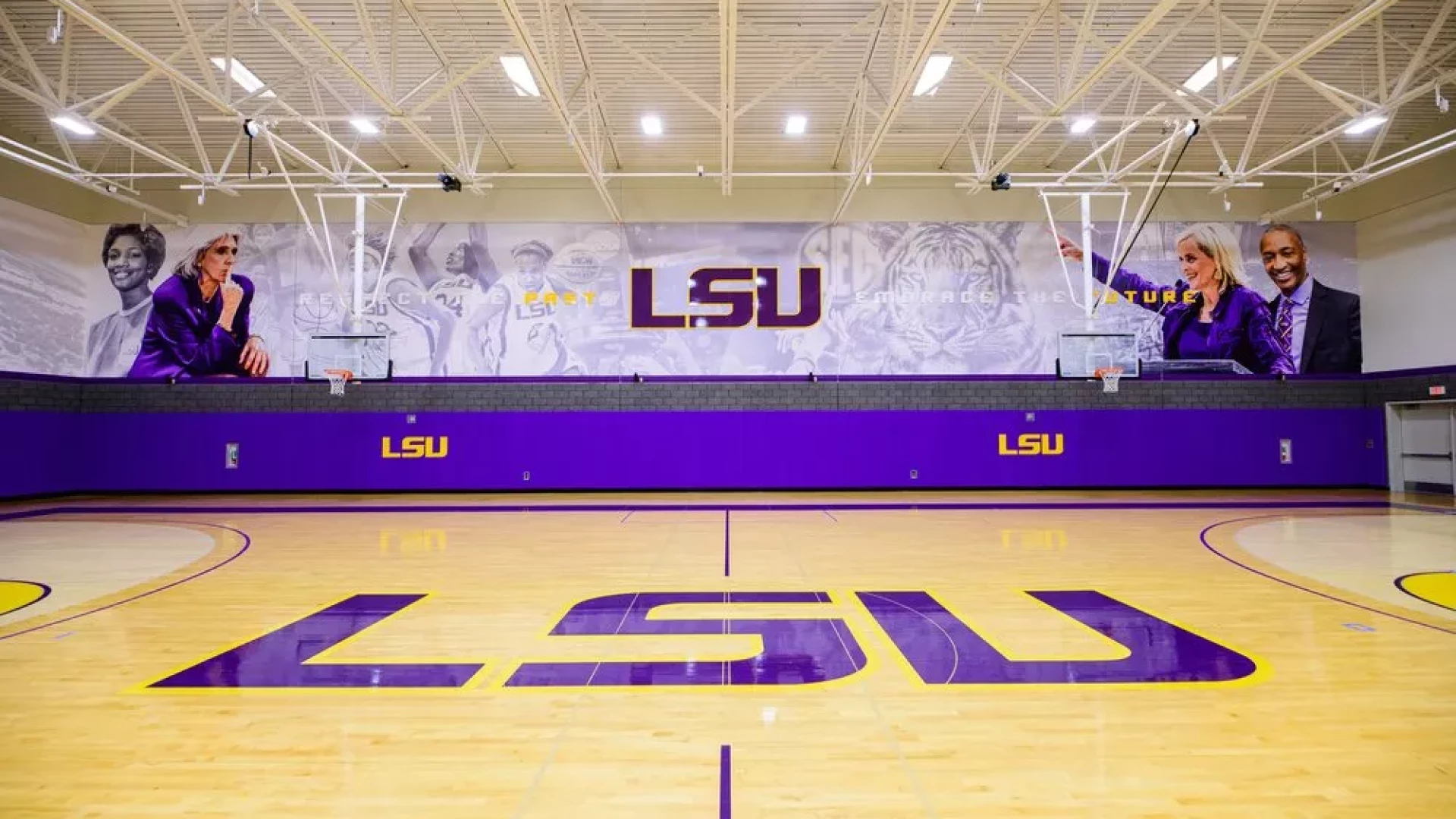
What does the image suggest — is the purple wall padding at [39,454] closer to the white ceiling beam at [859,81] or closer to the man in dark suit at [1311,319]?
the white ceiling beam at [859,81]

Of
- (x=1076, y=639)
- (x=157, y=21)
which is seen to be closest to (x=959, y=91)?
(x=1076, y=639)

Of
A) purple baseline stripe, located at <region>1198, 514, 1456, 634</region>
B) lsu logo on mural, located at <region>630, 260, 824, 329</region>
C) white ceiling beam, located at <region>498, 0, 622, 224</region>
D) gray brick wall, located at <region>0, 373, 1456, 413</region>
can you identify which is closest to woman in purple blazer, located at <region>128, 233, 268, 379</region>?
gray brick wall, located at <region>0, 373, 1456, 413</region>

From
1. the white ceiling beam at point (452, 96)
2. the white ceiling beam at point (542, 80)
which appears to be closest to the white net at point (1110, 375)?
the white ceiling beam at point (542, 80)

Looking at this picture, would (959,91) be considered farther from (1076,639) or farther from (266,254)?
(266,254)

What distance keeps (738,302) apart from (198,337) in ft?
33.4

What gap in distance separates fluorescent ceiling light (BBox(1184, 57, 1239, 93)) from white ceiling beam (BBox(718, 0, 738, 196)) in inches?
251

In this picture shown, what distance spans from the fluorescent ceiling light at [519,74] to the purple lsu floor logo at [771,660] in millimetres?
7181

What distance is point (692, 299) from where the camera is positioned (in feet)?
43.3

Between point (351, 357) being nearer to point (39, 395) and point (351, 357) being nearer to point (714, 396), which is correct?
point (39, 395)

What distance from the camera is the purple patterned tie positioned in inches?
516

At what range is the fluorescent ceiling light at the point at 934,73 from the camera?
884cm

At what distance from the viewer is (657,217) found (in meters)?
13.3

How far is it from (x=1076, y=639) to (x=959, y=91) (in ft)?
30.1

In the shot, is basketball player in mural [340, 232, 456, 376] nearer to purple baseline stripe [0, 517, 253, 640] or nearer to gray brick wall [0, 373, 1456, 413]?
gray brick wall [0, 373, 1456, 413]
